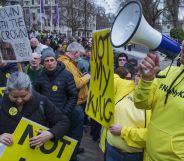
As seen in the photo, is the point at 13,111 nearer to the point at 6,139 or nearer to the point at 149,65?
the point at 6,139

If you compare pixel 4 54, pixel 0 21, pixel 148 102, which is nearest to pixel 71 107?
pixel 4 54

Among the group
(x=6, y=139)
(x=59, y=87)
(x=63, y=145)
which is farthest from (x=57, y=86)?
(x=6, y=139)

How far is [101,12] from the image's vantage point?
7138cm

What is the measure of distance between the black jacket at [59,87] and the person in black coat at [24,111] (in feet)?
5.33

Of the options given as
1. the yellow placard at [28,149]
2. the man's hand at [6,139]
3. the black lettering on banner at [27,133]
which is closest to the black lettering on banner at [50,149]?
the yellow placard at [28,149]

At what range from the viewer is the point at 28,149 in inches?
126

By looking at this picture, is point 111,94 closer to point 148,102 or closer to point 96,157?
point 148,102

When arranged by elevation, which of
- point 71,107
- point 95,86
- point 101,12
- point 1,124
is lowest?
point 101,12

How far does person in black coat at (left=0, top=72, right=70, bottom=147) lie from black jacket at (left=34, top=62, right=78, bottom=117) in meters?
1.63

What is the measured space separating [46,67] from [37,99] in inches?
71.6

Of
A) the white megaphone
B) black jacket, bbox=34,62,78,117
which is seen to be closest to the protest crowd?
the white megaphone

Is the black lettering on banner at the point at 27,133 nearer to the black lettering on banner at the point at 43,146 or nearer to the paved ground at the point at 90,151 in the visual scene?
the black lettering on banner at the point at 43,146

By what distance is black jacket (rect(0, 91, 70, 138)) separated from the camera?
3196mm

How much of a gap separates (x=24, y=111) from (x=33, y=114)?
76 mm
